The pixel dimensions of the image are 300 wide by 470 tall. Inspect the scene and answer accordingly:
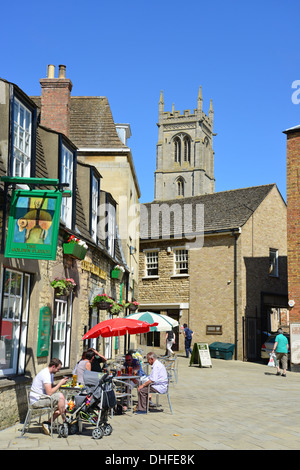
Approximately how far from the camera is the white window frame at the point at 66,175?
1216cm

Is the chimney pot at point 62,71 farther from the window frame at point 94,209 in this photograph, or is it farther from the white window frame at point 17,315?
the white window frame at point 17,315

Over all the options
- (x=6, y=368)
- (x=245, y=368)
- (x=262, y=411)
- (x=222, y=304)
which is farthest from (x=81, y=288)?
(x=222, y=304)

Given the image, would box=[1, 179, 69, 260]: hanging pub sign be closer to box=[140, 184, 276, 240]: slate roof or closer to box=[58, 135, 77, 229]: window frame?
box=[58, 135, 77, 229]: window frame

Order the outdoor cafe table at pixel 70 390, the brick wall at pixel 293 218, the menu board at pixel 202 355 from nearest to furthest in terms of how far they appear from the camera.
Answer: the outdoor cafe table at pixel 70 390 < the menu board at pixel 202 355 < the brick wall at pixel 293 218

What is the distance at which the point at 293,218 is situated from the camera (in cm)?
2361

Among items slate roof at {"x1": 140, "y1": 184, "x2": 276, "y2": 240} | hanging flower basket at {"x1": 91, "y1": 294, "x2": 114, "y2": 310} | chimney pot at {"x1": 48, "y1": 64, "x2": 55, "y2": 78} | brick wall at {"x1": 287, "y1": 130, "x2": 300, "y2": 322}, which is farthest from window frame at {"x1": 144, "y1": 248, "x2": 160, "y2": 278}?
hanging flower basket at {"x1": 91, "y1": 294, "x2": 114, "y2": 310}

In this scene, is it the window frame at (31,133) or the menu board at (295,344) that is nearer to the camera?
the window frame at (31,133)

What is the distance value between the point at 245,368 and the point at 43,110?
45.5 feet

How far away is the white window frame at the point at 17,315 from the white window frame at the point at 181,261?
72.0ft

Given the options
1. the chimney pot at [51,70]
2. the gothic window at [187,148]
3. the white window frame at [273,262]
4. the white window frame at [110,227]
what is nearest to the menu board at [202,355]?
the white window frame at [110,227]

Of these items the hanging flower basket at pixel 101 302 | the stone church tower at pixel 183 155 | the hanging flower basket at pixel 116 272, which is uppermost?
the stone church tower at pixel 183 155

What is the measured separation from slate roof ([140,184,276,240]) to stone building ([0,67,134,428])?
13.8 m

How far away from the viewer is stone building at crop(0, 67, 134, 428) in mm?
8883

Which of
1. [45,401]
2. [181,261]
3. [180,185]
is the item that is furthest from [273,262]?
[180,185]
